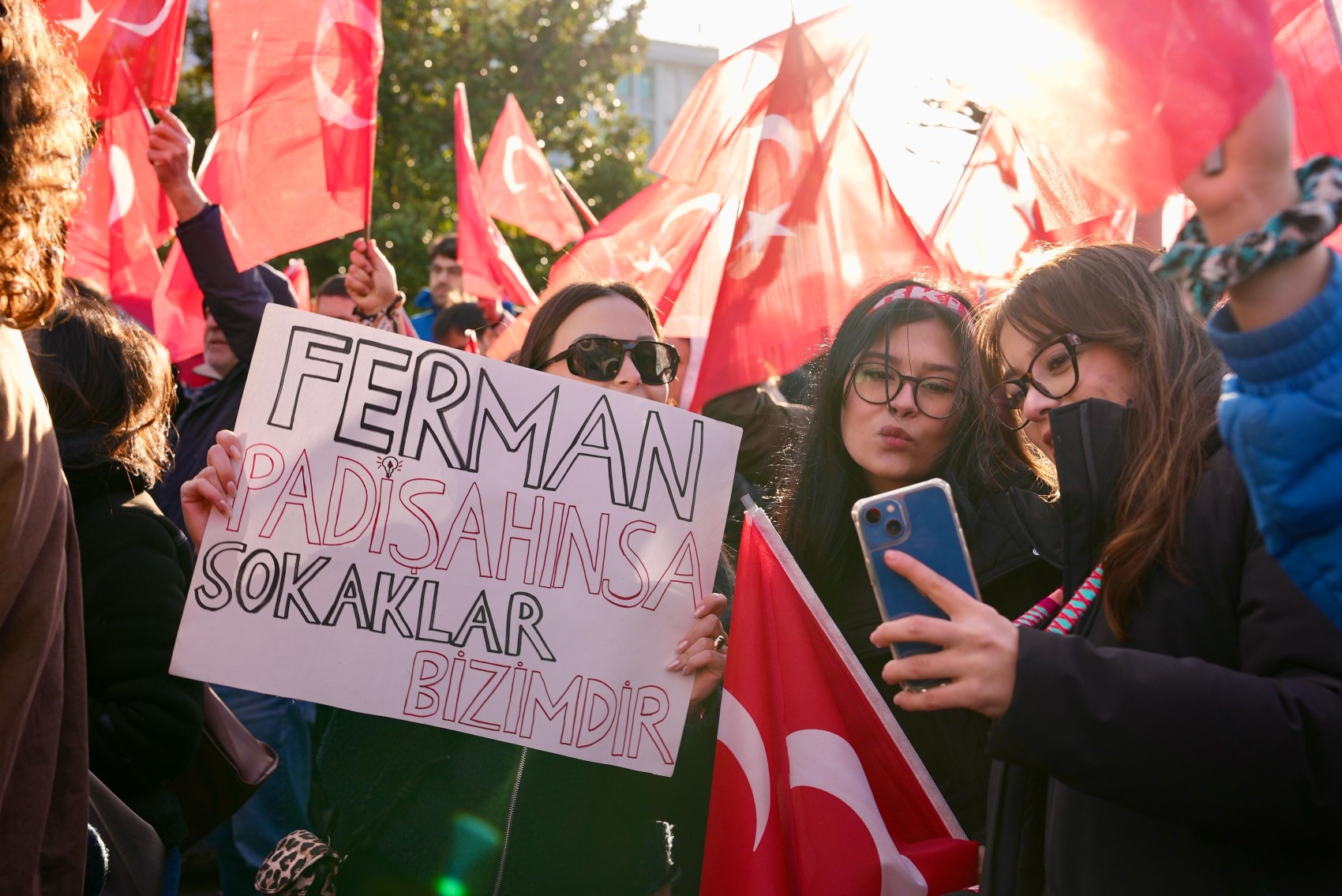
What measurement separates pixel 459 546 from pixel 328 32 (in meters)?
2.71

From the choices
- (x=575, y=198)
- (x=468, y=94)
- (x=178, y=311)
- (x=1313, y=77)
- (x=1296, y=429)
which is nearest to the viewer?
(x=1296, y=429)

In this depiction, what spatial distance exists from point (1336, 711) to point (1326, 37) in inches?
98.6

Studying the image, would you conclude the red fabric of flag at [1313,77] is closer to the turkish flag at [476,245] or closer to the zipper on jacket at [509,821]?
the zipper on jacket at [509,821]

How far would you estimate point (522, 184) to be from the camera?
6969mm

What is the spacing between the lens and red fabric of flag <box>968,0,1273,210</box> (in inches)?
38.3

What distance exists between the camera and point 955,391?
2479mm

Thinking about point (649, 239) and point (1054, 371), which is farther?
point (649, 239)

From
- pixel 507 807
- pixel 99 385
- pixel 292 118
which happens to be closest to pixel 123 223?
pixel 292 118

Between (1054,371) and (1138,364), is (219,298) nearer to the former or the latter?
Result: (1054,371)

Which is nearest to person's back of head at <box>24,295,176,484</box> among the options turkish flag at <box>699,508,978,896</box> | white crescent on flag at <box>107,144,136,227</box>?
turkish flag at <box>699,508,978,896</box>

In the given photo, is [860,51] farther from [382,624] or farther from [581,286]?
[382,624]

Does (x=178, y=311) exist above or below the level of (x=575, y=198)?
below

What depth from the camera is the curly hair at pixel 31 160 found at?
4.88 ft

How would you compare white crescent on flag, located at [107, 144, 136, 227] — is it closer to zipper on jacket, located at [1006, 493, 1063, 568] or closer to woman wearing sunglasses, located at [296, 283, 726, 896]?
woman wearing sunglasses, located at [296, 283, 726, 896]
